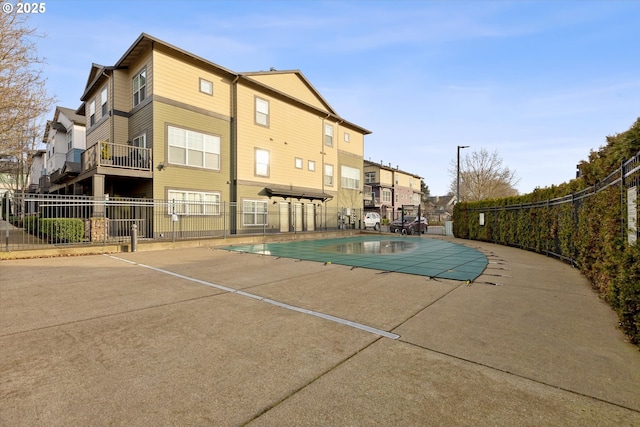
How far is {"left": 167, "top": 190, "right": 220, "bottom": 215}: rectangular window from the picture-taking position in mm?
14880

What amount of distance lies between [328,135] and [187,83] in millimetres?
12066

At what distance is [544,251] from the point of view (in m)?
11.6

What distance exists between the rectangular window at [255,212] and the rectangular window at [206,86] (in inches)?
251

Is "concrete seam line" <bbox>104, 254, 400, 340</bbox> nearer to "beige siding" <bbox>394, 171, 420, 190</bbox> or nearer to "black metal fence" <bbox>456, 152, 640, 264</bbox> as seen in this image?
"black metal fence" <bbox>456, 152, 640, 264</bbox>

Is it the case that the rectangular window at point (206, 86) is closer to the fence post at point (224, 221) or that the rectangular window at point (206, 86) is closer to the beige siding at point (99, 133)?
the beige siding at point (99, 133)

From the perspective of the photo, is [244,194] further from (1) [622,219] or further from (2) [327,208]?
(1) [622,219]

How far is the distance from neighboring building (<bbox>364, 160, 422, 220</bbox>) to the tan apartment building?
21808 mm

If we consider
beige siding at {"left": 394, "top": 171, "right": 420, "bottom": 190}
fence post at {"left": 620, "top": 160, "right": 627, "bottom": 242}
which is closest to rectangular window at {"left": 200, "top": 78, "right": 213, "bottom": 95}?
fence post at {"left": 620, "top": 160, "right": 627, "bottom": 242}

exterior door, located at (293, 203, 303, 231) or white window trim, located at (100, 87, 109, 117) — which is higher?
white window trim, located at (100, 87, 109, 117)

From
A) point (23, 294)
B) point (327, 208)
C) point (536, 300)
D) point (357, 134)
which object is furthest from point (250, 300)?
point (357, 134)

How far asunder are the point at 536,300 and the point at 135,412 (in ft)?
19.0

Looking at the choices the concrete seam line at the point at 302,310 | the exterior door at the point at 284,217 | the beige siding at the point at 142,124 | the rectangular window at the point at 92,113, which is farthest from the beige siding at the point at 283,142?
the concrete seam line at the point at 302,310

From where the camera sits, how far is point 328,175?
25.1 meters

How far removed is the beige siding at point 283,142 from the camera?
18.3 metres
